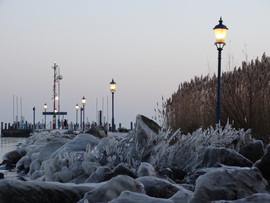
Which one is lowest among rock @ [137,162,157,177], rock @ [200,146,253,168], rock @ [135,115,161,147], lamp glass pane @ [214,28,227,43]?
rock @ [137,162,157,177]

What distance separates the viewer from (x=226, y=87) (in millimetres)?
11211

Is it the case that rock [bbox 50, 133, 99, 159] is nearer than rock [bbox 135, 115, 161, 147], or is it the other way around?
rock [bbox 135, 115, 161, 147]

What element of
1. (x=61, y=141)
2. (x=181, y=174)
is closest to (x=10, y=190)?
(x=181, y=174)

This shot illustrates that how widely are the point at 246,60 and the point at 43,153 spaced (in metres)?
5.72

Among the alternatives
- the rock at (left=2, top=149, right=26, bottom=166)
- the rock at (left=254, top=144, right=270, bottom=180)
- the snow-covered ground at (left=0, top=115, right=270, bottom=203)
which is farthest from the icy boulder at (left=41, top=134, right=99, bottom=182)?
the rock at (left=2, top=149, right=26, bottom=166)

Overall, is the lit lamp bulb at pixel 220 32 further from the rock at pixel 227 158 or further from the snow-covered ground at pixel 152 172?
the rock at pixel 227 158

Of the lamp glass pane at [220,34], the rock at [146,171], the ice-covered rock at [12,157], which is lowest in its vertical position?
the ice-covered rock at [12,157]

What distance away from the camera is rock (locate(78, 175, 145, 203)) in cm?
311

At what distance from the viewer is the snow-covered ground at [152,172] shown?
10.2 feet

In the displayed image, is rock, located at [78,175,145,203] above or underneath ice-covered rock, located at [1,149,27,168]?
above

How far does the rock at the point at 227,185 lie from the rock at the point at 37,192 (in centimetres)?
98

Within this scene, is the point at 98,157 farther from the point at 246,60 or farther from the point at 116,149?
the point at 246,60

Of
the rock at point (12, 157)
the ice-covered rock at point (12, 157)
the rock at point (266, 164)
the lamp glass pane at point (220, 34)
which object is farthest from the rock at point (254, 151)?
the lamp glass pane at point (220, 34)

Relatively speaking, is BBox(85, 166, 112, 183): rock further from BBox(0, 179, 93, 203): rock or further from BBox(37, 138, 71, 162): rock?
BBox(37, 138, 71, 162): rock
